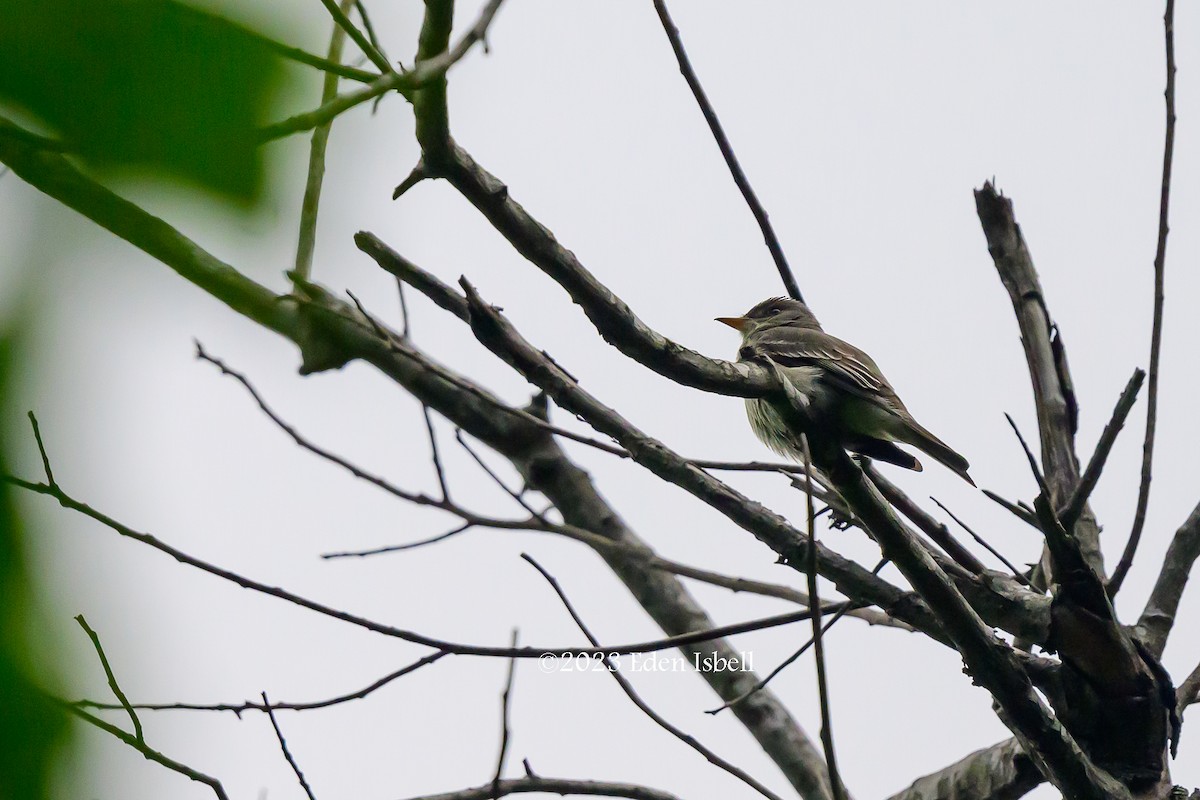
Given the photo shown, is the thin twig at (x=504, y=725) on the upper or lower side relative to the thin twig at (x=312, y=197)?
upper

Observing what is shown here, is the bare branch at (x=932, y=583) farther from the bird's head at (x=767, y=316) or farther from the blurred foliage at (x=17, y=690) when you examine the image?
the bird's head at (x=767, y=316)

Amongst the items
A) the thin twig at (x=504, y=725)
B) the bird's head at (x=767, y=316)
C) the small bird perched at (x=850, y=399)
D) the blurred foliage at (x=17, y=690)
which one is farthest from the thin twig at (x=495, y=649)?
the bird's head at (x=767, y=316)

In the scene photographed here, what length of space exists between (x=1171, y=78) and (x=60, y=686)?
485 cm

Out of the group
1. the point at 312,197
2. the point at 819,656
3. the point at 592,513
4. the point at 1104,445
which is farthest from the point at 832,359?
the point at 312,197

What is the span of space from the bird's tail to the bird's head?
10.3 feet

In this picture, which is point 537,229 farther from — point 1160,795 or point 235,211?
point 1160,795

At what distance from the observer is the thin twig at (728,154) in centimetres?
377

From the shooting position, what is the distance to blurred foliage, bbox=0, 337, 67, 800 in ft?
1.77

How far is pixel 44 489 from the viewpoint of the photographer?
579 millimetres


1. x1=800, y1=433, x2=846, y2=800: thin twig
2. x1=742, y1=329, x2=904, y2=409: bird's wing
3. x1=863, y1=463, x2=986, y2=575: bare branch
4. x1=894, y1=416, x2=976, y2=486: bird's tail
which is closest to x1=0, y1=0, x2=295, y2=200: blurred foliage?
x1=800, y1=433, x2=846, y2=800: thin twig

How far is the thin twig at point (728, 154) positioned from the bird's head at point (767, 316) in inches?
184

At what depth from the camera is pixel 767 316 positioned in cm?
966

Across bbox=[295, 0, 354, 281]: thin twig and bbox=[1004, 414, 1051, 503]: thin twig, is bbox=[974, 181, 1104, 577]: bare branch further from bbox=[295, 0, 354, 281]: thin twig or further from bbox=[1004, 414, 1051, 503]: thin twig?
bbox=[295, 0, 354, 281]: thin twig

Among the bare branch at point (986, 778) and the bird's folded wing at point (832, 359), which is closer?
the bare branch at point (986, 778)
